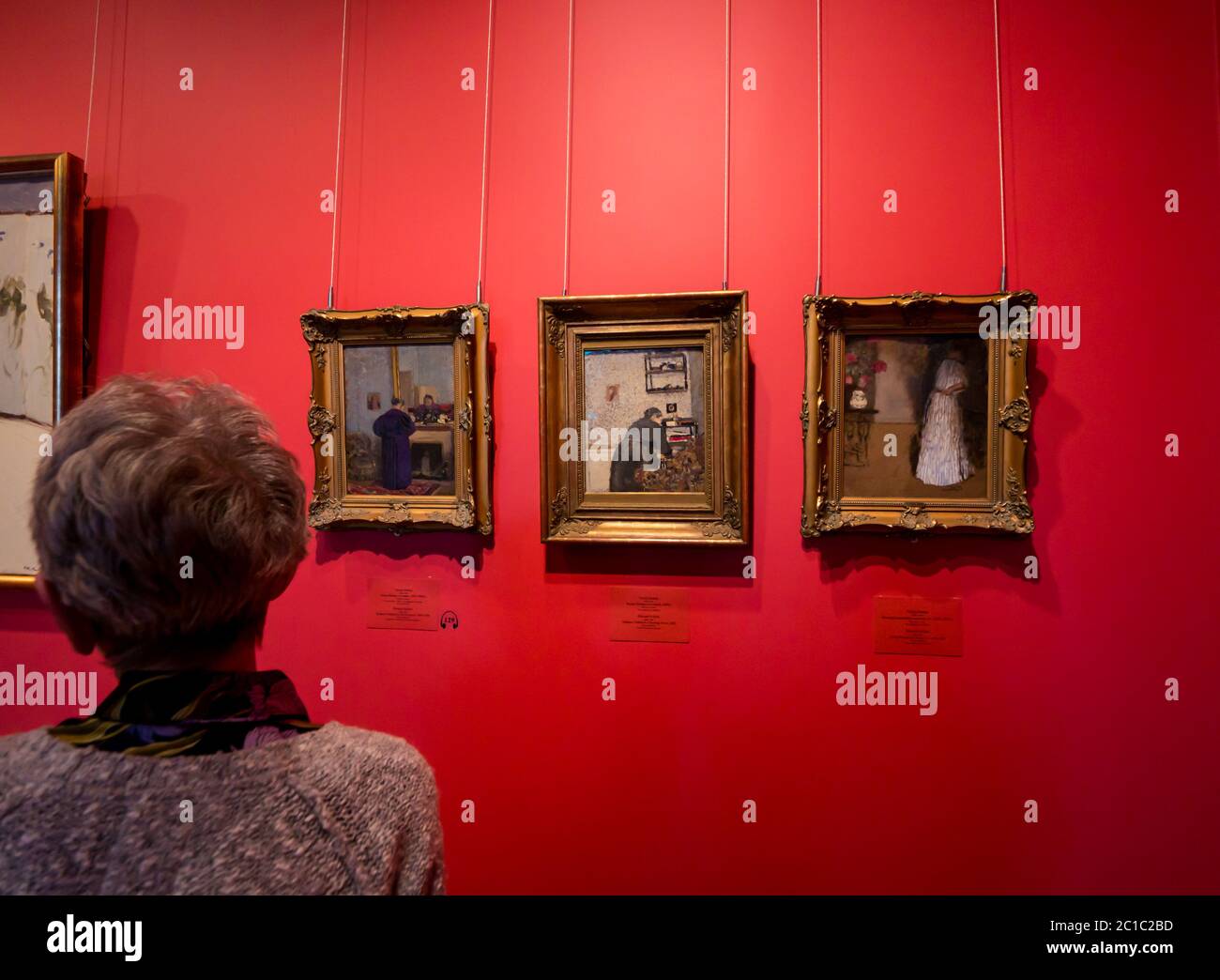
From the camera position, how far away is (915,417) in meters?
2.30

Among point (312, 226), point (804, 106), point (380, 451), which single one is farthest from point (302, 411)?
point (804, 106)

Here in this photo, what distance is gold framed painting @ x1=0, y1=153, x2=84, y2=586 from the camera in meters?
2.58

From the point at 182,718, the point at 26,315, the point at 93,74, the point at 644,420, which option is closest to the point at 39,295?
the point at 26,315

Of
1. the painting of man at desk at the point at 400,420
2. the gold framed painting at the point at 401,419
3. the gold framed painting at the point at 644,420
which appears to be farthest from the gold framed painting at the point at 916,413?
the painting of man at desk at the point at 400,420

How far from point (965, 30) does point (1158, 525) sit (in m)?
1.66

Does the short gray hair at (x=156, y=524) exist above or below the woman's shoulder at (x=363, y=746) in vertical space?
above

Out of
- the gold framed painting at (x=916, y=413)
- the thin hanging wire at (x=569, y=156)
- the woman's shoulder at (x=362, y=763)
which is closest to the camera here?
the woman's shoulder at (x=362, y=763)

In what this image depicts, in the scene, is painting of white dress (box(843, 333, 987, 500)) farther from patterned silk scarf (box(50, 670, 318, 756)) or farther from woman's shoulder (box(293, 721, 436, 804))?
patterned silk scarf (box(50, 670, 318, 756))

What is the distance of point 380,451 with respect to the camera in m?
2.53

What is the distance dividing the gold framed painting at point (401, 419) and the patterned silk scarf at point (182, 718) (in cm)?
137

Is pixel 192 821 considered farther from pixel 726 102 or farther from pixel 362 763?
pixel 726 102

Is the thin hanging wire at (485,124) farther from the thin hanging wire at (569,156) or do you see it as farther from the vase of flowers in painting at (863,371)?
the vase of flowers in painting at (863,371)

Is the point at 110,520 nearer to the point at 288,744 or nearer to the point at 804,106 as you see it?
the point at 288,744

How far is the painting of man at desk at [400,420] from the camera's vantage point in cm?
250
